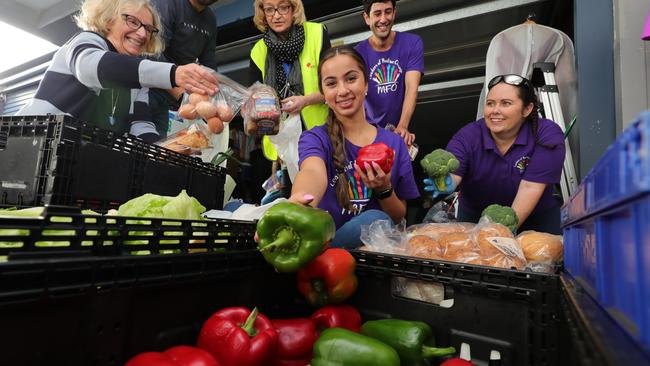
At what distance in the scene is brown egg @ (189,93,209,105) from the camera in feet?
6.49

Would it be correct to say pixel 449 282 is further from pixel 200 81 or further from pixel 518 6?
pixel 518 6

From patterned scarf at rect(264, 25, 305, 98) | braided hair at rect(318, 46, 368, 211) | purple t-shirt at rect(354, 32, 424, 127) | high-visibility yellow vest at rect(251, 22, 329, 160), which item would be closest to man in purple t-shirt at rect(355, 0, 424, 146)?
purple t-shirt at rect(354, 32, 424, 127)

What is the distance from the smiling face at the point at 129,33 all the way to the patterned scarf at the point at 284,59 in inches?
35.2

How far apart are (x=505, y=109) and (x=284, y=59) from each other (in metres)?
1.55

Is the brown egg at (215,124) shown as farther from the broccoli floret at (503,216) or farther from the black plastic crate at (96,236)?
the broccoli floret at (503,216)

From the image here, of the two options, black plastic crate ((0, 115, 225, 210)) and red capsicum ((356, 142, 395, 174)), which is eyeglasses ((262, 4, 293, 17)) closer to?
black plastic crate ((0, 115, 225, 210))

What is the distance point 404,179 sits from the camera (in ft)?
6.56

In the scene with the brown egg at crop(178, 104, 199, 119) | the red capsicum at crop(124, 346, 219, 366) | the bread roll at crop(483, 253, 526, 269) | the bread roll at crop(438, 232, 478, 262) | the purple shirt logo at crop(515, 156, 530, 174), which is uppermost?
the brown egg at crop(178, 104, 199, 119)

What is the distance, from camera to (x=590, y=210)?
22.3 inches

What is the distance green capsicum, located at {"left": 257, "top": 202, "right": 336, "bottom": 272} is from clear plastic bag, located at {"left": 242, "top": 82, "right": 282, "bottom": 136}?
46.2 inches

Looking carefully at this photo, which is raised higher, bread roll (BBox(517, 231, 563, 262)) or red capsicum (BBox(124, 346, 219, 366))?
bread roll (BBox(517, 231, 563, 262))

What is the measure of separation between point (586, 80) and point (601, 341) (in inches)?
124

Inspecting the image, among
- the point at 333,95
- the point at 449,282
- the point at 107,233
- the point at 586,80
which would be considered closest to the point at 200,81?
the point at 333,95

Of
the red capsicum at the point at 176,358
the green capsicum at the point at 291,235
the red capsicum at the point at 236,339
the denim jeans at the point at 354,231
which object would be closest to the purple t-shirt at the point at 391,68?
the denim jeans at the point at 354,231
